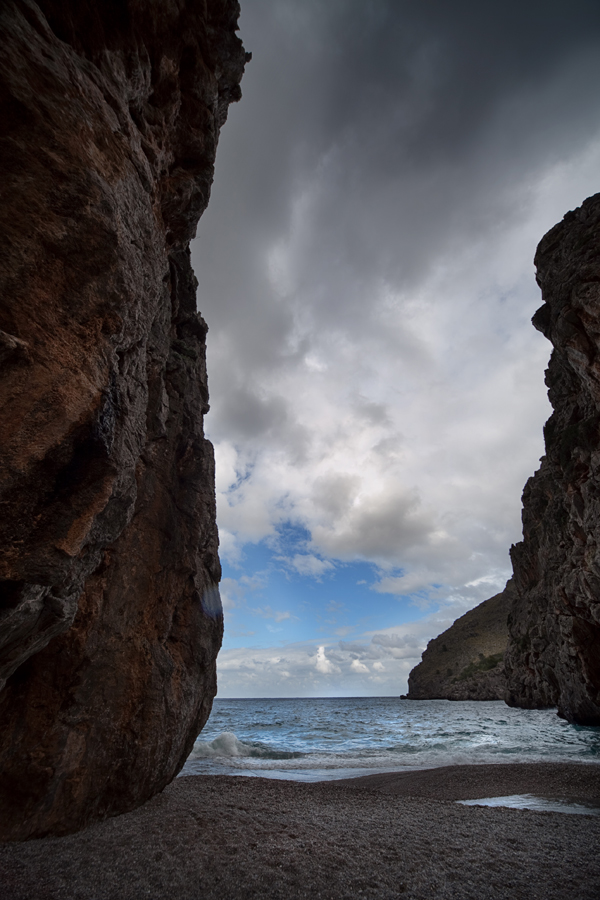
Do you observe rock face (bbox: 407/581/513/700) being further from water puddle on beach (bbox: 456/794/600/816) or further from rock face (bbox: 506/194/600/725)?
water puddle on beach (bbox: 456/794/600/816)

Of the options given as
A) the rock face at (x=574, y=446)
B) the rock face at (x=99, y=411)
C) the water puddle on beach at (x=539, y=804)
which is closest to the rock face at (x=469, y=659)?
the rock face at (x=574, y=446)

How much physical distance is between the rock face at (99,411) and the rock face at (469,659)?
96193 millimetres

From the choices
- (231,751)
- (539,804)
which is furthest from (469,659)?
(539,804)

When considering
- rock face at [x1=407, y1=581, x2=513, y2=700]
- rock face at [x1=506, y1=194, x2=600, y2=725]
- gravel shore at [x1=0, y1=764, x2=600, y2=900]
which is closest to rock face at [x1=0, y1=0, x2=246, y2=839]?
gravel shore at [x1=0, y1=764, x2=600, y2=900]

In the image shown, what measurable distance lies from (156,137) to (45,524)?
707 cm

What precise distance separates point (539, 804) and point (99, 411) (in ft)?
43.2

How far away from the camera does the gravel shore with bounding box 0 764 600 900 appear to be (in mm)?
4773

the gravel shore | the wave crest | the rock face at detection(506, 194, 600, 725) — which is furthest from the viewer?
the rock face at detection(506, 194, 600, 725)

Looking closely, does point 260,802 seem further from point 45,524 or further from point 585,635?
point 585,635

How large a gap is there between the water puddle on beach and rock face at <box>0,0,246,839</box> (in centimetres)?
749

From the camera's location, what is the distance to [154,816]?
739 centimetres

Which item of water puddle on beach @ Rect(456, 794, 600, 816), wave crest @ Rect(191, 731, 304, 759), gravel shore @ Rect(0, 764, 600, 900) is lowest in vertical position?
wave crest @ Rect(191, 731, 304, 759)

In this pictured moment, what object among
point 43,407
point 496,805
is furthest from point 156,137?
point 496,805

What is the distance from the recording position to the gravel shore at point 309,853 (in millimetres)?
4773
